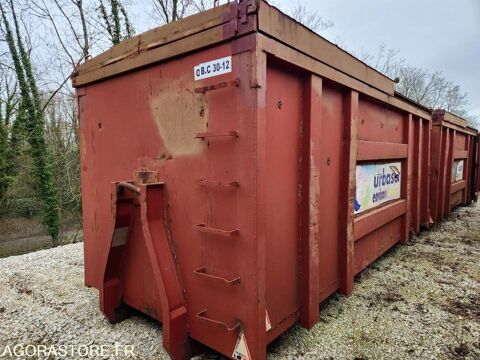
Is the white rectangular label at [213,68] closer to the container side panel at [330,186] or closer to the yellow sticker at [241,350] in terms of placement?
the container side panel at [330,186]

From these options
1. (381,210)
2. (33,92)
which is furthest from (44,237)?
(381,210)

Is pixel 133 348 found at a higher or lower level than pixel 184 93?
lower

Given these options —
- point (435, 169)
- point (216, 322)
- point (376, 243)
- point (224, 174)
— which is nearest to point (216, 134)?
point (224, 174)

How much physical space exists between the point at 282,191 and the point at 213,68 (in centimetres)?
89

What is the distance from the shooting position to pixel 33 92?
431 inches

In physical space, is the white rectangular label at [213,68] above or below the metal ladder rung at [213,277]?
above

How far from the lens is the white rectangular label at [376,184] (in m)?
3.05

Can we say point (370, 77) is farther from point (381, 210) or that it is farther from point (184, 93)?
point (184, 93)

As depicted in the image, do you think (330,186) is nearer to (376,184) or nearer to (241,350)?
(376,184)

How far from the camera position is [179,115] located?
1995mm

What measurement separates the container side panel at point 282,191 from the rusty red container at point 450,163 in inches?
179

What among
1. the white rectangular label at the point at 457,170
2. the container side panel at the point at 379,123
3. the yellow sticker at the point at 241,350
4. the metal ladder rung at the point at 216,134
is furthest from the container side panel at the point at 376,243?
the white rectangular label at the point at 457,170

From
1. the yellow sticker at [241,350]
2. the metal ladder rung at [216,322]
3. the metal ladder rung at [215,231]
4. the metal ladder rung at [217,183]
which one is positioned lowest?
the yellow sticker at [241,350]

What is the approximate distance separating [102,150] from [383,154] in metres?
2.92
